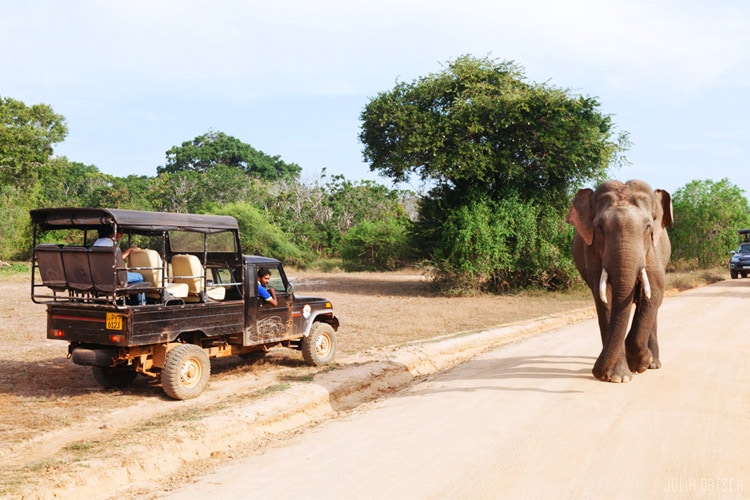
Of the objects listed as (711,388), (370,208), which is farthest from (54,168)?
(711,388)

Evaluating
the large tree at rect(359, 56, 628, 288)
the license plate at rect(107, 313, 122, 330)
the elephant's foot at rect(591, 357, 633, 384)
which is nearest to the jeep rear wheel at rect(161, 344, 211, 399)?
the license plate at rect(107, 313, 122, 330)

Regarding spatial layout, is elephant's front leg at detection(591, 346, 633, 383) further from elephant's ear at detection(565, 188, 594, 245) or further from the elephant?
elephant's ear at detection(565, 188, 594, 245)

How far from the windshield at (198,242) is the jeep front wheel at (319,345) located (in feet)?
7.20

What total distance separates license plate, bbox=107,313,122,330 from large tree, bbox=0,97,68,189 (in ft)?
117

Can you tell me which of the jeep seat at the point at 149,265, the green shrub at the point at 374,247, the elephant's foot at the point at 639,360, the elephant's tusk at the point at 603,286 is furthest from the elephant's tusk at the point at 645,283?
the green shrub at the point at 374,247

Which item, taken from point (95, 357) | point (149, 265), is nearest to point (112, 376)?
point (95, 357)

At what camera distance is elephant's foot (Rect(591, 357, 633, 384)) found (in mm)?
8859

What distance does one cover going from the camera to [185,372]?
368 inches

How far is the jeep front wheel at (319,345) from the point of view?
1172cm

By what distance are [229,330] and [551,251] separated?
19818 mm

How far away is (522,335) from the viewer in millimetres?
16766

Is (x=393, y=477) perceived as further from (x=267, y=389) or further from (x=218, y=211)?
(x=218, y=211)

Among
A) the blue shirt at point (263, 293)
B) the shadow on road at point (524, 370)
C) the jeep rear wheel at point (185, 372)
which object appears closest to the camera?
the jeep rear wheel at point (185, 372)

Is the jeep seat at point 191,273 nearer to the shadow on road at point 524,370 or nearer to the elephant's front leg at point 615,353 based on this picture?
the shadow on road at point 524,370
